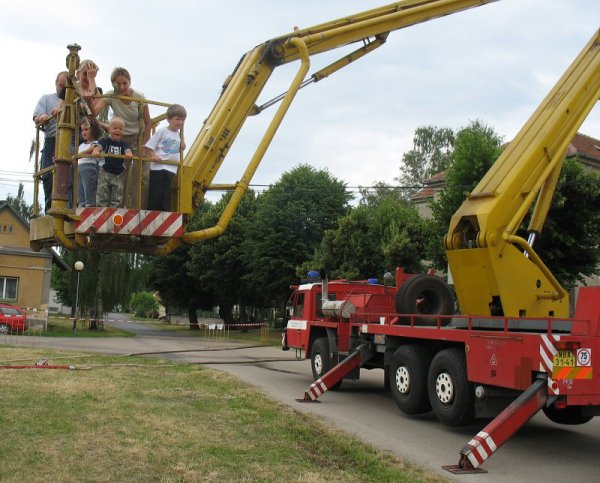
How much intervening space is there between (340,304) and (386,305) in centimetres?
92

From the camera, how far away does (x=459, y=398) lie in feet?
30.4

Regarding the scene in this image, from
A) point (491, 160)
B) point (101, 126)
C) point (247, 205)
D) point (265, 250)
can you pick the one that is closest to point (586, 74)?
point (101, 126)

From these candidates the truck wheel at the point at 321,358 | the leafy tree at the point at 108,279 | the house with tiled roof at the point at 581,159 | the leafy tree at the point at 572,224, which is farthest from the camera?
the leafy tree at the point at 108,279

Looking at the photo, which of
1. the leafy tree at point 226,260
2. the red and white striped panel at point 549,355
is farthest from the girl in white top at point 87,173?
the leafy tree at point 226,260

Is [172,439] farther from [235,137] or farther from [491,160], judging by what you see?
[491,160]

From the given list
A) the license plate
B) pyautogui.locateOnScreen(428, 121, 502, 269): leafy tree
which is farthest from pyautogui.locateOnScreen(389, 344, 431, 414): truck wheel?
pyautogui.locateOnScreen(428, 121, 502, 269): leafy tree

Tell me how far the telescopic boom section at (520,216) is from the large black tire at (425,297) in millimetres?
1293

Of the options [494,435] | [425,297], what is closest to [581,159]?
[425,297]

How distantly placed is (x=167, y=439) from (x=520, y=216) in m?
5.64

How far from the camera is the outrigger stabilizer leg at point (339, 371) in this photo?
38.7 feet

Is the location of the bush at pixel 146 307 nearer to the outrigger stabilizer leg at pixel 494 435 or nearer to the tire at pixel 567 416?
the tire at pixel 567 416

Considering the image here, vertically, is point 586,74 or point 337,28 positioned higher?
point 337,28

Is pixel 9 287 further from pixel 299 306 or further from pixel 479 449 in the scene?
pixel 479 449

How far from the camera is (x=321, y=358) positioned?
14.3 metres
